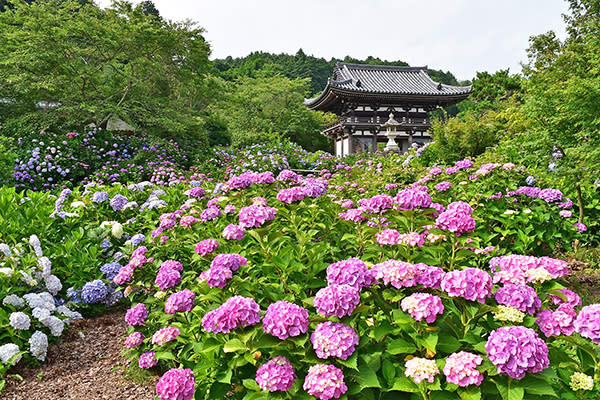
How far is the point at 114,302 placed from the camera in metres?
3.24

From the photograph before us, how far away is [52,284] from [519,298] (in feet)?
10.1

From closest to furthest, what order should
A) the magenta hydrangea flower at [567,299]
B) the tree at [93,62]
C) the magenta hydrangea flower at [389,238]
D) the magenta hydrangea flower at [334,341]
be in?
the magenta hydrangea flower at [334,341] < the magenta hydrangea flower at [567,299] < the magenta hydrangea flower at [389,238] < the tree at [93,62]

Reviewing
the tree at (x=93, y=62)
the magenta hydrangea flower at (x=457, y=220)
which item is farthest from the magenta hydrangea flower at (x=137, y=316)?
Answer: the tree at (x=93, y=62)

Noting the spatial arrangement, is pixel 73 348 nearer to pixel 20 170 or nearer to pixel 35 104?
pixel 20 170

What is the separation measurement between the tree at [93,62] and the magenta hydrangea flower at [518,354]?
1085 cm

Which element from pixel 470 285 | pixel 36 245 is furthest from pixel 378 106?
pixel 470 285

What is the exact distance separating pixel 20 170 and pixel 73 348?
7.67m

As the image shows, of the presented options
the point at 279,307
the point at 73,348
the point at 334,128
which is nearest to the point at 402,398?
the point at 279,307

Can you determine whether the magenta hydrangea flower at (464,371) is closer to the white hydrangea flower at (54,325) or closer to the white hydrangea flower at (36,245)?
the white hydrangea flower at (54,325)

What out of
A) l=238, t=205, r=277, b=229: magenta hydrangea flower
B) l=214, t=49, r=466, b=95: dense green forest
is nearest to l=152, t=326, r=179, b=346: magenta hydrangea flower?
l=238, t=205, r=277, b=229: magenta hydrangea flower

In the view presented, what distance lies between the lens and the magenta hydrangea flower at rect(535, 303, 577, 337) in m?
1.34

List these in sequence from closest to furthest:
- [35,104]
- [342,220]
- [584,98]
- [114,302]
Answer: [342,220] < [114,302] < [584,98] < [35,104]

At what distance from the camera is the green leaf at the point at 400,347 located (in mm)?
1311

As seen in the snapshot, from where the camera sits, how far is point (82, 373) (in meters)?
2.48
